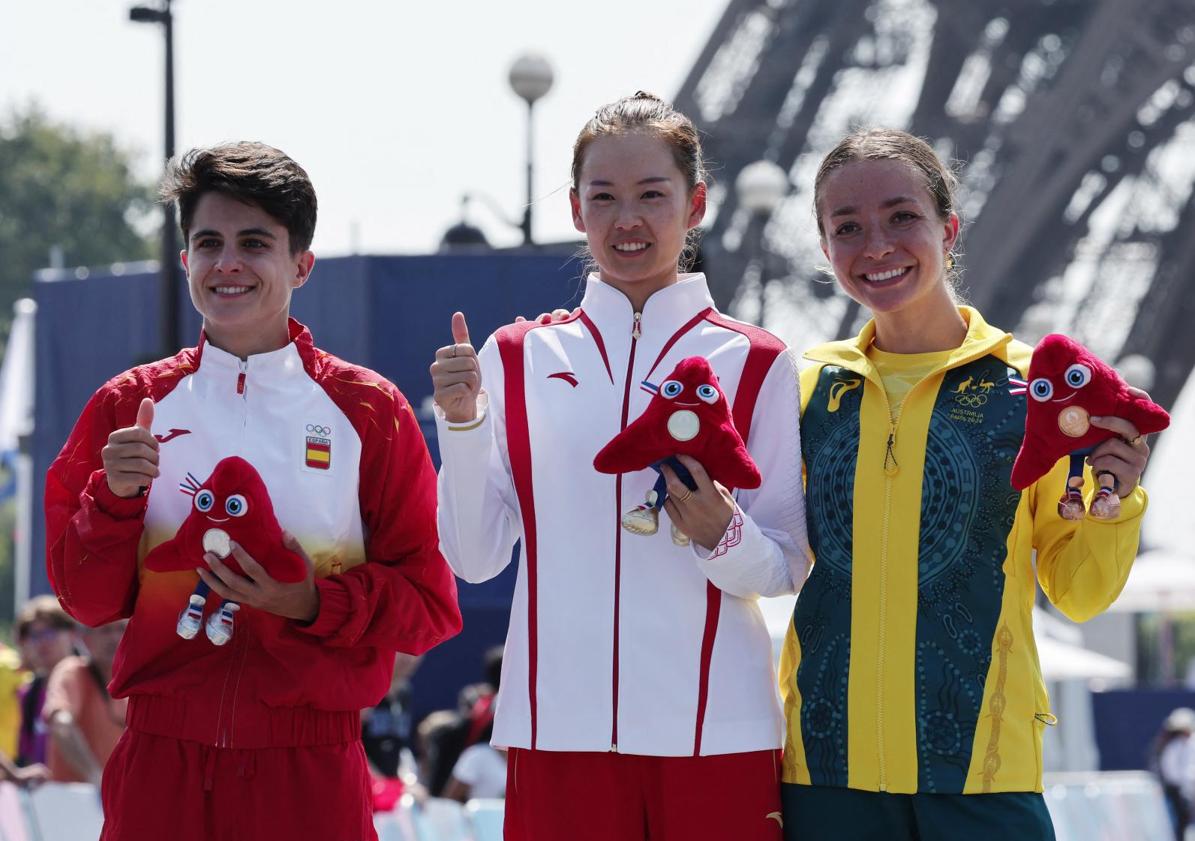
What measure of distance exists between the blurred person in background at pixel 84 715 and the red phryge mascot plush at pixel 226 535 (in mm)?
4179

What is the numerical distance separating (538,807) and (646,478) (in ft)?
2.27

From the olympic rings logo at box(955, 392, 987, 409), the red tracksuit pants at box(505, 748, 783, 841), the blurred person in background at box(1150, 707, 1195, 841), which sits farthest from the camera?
the blurred person in background at box(1150, 707, 1195, 841)

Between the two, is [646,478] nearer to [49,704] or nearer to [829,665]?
[829,665]

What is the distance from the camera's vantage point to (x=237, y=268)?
157 inches

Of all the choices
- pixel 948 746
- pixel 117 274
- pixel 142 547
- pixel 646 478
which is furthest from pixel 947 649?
pixel 117 274

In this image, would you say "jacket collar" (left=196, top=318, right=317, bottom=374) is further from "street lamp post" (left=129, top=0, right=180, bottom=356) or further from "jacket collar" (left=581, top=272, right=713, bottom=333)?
"street lamp post" (left=129, top=0, right=180, bottom=356)

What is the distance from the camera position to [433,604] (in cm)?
401

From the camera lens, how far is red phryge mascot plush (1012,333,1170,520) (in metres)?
3.73

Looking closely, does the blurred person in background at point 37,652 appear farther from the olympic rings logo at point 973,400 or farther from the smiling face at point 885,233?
the olympic rings logo at point 973,400

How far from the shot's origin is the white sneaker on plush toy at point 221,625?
3758 millimetres

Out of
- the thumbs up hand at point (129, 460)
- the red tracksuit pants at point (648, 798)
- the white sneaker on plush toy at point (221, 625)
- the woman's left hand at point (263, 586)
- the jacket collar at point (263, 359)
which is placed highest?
the jacket collar at point (263, 359)

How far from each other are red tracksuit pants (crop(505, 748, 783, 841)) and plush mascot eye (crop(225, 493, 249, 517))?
77 centimetres

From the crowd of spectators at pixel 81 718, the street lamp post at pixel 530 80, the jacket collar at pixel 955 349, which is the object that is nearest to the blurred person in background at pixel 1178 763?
the street lamp post at pixel 530 80

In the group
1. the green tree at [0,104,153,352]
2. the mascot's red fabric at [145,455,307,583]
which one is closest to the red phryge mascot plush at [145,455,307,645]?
the mascot's red fabric at [145,455,307,583]
